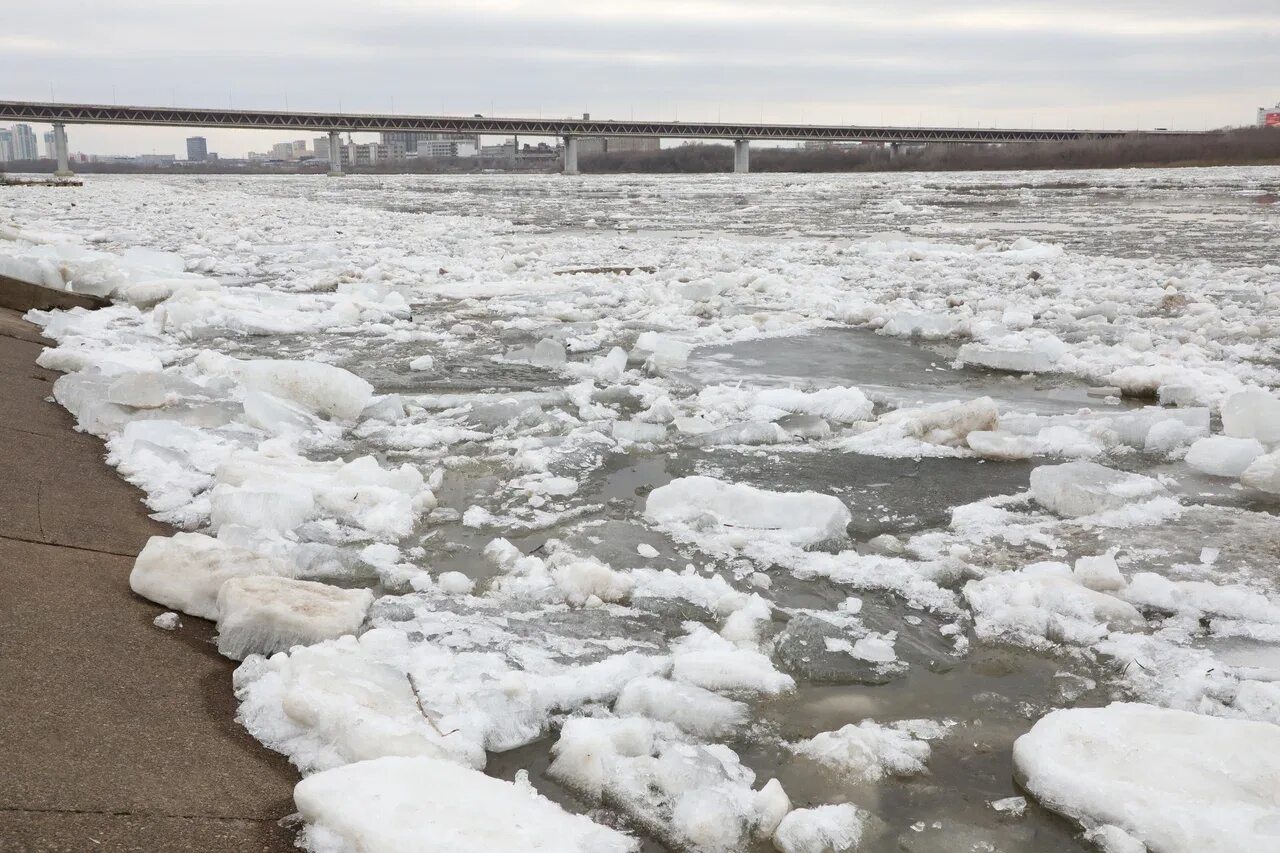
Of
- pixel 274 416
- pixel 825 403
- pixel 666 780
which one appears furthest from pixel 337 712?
pixel 825 403

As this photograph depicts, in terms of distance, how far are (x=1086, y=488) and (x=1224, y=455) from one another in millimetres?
688

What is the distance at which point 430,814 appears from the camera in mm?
1447

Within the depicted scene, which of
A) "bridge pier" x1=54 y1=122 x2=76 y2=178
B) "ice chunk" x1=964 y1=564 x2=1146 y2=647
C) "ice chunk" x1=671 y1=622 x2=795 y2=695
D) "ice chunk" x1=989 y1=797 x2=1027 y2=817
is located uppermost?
"bridge pier" x1=54 y1=122 x2=76 y2=178

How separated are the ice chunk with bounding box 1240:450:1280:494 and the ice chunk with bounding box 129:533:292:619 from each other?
9.59 ft

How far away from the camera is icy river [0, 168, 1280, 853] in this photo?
5.29ft

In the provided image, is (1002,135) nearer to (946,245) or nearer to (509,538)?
(946,245)

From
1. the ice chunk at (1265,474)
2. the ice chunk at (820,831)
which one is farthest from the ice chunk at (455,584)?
the ice chunk at (1265,474)

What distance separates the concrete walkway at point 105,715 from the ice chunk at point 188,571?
0.04 metres

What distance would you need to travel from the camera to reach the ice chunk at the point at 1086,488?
9.63ft

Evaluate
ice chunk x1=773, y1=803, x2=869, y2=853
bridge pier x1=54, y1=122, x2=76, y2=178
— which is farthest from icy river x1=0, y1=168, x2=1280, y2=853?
bridge pier x1=54, y1=122, x2=76, y2=178

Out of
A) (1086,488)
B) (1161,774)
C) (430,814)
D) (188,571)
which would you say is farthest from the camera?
(1086,488)

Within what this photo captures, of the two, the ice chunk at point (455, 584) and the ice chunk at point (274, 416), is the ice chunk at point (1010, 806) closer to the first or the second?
the ice chunk at point (455, 584)

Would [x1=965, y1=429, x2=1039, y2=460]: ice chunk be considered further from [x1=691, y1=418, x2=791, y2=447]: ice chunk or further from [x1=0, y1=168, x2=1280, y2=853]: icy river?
[x1=691, y1=418, x2=791, y2=447]: ice chunk

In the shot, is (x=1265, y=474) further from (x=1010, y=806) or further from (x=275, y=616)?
(x=275, y=616)
